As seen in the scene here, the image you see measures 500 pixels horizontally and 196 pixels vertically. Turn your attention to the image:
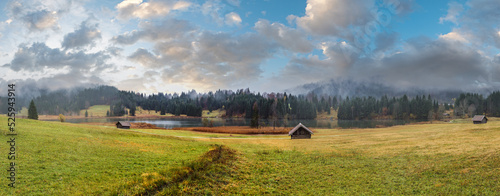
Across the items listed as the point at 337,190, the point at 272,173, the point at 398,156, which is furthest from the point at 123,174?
the point at 398,156

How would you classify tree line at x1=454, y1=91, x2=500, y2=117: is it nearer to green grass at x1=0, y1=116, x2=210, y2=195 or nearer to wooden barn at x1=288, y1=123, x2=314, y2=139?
wooden barn at x1=288, y1=123, x2=314, y2=139

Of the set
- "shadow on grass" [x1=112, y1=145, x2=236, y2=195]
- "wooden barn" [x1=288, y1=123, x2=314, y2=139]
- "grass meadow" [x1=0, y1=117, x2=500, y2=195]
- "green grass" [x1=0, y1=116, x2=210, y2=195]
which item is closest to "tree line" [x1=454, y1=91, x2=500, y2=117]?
"wooden barn" [x1=288, y1=123, x2=314, y2=139]

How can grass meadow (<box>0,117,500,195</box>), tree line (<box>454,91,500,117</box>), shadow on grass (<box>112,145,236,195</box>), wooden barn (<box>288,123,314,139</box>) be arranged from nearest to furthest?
shadow on grass (<box>112,145,236,195</box>), grass meadow (<box>0,117,500,195</box>), wooden barn (<box>288,123,314,139</box>), tree line (<box>454,91,500,117</box>)

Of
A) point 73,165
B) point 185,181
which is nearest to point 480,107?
point 185,181

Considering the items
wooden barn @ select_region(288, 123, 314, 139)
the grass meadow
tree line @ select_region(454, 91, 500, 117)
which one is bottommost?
wooden barn @ select_region(288, 123, 314, 139)

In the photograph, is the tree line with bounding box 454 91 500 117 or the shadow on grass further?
the tree line with bounding box 454 91 500 117

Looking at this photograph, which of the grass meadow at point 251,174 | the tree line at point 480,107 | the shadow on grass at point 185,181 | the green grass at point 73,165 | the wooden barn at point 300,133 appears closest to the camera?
the shadow on grass at point 185,181

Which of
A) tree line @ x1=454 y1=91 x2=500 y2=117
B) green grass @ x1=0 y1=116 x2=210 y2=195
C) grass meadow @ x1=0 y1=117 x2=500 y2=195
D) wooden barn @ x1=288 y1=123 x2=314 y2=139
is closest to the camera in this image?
grass meadow @ x1=0 y1=117 x2=500 y2=195

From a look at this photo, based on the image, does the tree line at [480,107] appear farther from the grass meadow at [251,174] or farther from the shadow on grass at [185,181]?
the shadow on grass at [185,181]

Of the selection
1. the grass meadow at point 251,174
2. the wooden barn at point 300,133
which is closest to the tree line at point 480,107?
the wooden barn at point 300,133

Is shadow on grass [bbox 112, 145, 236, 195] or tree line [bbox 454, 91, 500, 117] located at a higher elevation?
tree line [bbox 454, 91, 500, 117]

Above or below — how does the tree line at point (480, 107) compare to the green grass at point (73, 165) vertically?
above

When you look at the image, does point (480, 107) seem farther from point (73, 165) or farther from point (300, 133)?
point (73, 165)

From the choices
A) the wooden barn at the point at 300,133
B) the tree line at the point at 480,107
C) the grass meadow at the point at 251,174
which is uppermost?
the tree line at the point at 480,107
